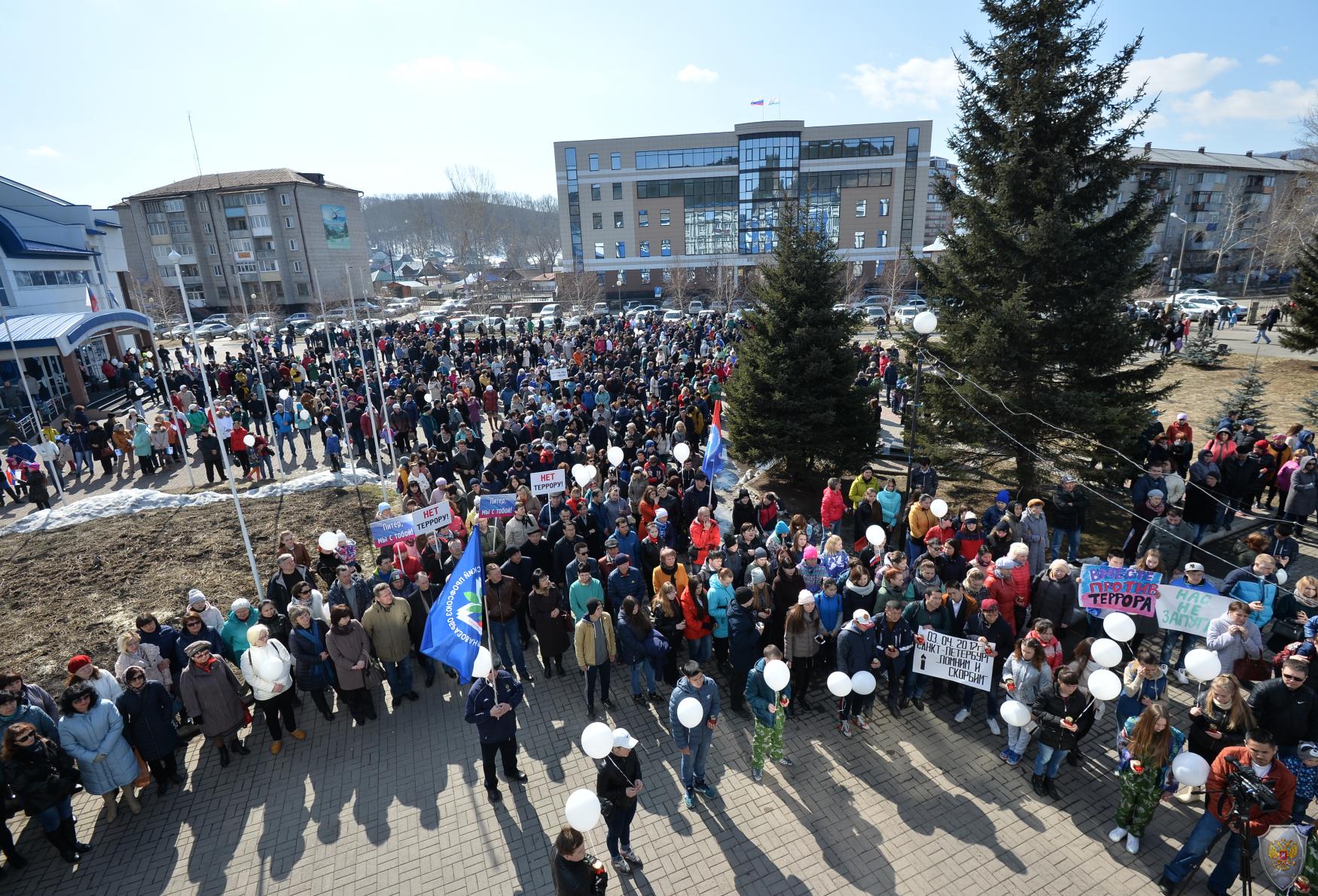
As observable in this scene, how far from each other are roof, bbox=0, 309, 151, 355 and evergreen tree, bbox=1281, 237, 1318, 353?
4358 cm

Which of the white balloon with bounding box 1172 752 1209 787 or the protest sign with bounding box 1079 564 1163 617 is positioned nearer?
the white balloon with bounding box 1172 752 1209 787

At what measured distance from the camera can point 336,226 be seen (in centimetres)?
7006

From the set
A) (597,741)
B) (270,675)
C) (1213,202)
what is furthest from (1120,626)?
(1213,202)

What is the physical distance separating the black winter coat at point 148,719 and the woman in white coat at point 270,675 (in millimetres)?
781

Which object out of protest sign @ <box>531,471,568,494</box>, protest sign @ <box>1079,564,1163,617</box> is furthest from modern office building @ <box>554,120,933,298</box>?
protest sign @ <box>1079,564,1163,617</box>

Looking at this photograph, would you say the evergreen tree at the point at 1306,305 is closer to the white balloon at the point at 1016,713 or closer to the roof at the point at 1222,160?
the white balloon at the point at 1016,713

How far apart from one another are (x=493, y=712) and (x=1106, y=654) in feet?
19.7

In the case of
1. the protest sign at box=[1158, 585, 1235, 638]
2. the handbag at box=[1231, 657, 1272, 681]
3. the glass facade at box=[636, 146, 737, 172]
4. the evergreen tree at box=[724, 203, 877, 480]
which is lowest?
the handbag at box=[1231, 657, 1272, 681]

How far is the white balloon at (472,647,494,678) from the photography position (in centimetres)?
605

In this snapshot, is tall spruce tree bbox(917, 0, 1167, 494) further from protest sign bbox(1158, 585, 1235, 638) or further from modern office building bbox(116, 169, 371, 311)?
modern office building bbox(116, 169, 371, 311)

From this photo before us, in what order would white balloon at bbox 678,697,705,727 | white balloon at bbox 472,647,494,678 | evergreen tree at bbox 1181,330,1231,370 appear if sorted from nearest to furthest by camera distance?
white balloon at bbox 678,697,705,727
white balloon at bbox 472,647,494,678
evergreen tree at bbox 1181,330,1231,370

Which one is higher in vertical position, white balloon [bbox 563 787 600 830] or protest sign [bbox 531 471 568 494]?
protest sign [bbox 531 471 568 494]

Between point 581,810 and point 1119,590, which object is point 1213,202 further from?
point 581,810

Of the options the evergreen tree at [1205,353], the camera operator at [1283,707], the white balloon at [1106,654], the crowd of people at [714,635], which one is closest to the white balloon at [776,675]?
the crowd of people at [714,635]
